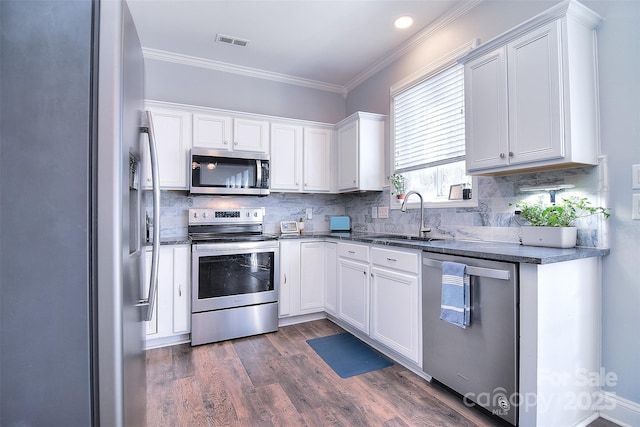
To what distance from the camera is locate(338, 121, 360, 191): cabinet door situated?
3.50m

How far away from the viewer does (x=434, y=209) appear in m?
2.88

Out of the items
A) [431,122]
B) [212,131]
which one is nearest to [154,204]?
[212,131]

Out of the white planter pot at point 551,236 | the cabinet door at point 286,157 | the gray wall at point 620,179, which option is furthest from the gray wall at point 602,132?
the cabinet door at point 286,157

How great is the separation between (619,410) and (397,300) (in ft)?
4.23

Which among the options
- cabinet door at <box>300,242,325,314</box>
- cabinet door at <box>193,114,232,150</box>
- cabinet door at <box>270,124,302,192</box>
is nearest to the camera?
cabinet door at <box>193,114,232,150</box>

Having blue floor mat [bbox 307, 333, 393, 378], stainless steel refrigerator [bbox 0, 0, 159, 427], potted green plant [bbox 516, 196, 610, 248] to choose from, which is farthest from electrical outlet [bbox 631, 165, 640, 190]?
stainless steel refrigerator [bbox 0, 0, 159, 427]

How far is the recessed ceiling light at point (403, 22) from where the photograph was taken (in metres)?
2.76

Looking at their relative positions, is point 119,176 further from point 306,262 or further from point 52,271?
point 306,262

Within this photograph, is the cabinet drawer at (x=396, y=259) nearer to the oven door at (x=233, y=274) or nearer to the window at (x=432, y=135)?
the window at (x=432, y=135)

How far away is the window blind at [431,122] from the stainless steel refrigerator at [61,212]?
246cm

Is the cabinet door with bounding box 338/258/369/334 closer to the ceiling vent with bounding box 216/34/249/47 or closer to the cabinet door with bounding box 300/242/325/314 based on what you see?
the cabinet door with bounding box 300/242/325/314

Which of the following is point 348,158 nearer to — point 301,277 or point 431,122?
point 431,122

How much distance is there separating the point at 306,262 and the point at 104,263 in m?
2.56

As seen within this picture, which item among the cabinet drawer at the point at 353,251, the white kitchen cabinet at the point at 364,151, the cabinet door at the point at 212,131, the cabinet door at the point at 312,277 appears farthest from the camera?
the white kitchen cabinet at the point at 364,151
